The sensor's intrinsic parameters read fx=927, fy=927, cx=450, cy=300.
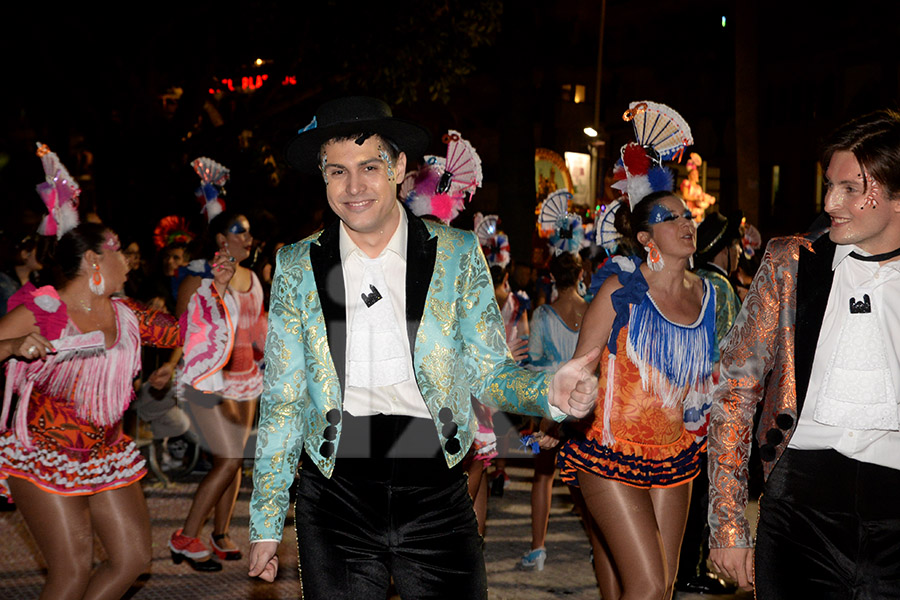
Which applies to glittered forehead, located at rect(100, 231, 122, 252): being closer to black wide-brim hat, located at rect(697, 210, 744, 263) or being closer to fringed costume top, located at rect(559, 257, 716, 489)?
fringed costume top, located at rect(559, 257, 716, 489)

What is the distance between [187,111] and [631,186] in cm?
1282

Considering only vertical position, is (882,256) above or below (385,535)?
above

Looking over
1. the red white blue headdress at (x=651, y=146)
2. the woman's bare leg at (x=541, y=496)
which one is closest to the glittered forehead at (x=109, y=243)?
the red white blue headdress at (x=651, y=146)

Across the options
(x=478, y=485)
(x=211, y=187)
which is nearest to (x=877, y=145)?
(x=478, y=485)

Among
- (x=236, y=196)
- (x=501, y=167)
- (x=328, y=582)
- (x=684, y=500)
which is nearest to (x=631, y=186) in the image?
(x=684, y=500)

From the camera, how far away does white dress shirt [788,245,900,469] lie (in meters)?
2.89

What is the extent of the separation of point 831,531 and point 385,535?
141 centimetres

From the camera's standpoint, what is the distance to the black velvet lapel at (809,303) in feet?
9.89

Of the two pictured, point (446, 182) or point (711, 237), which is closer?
point (446, 182)

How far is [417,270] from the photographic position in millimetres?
3189

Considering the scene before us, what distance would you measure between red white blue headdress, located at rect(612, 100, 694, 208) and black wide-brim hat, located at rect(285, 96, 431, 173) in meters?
2.07

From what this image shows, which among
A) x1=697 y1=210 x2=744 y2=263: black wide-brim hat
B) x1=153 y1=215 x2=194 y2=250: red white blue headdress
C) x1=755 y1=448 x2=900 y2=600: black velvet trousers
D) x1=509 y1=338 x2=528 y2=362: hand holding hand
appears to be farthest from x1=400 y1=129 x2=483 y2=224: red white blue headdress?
x1=153 y1=215 x2=194 y2=250: red white blue headdress

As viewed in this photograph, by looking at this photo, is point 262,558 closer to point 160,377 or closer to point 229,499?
point 160,377

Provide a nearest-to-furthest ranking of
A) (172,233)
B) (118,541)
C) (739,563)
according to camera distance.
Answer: (739,563) < (118,541) < (172,233)
